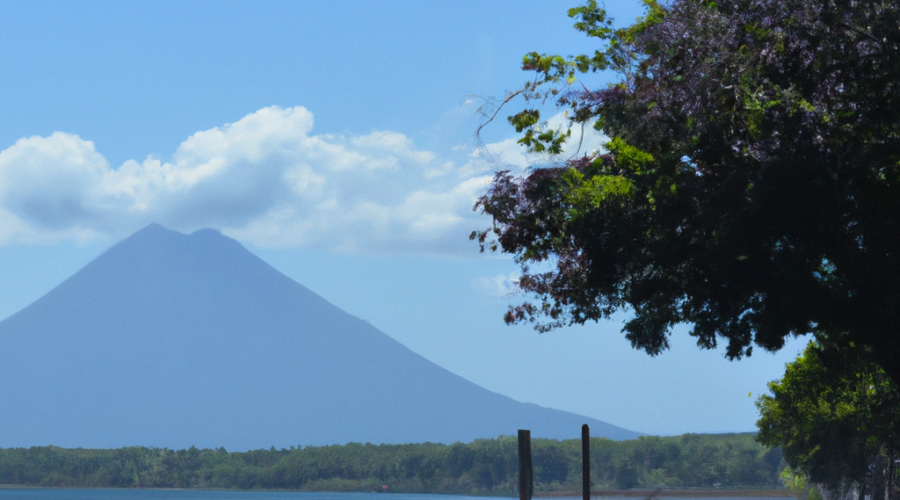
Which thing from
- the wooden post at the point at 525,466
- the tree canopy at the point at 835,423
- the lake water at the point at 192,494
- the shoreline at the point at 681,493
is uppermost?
the tree canopy at the point at 835,423

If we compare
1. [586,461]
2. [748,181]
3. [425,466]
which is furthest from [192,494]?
[748,181]

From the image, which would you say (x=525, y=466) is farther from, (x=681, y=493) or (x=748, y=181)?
(x=681, y=493)

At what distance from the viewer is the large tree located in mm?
14273

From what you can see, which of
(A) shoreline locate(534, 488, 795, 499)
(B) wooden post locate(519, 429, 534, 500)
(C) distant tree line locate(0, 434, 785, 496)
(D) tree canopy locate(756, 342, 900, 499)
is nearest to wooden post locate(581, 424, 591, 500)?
(B) wooden post locate(519, 429, 534, 500)

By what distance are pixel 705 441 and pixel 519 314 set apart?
13180 centimetres

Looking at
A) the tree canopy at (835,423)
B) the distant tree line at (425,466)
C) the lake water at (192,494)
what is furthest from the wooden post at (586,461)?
the lake water at (192,494)

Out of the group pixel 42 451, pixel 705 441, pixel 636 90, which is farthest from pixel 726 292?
pixel 42 451

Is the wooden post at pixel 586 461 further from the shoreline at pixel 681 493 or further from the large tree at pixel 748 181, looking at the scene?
the shoreline at pixel 681 493

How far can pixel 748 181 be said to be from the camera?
49.3 ft

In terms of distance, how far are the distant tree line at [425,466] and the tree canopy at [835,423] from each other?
8746 cm

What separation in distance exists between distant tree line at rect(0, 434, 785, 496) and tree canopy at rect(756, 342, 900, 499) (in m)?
87.5

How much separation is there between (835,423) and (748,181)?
25.9m

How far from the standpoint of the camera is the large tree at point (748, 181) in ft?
46.8

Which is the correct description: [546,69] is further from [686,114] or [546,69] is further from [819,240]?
[819,240]
